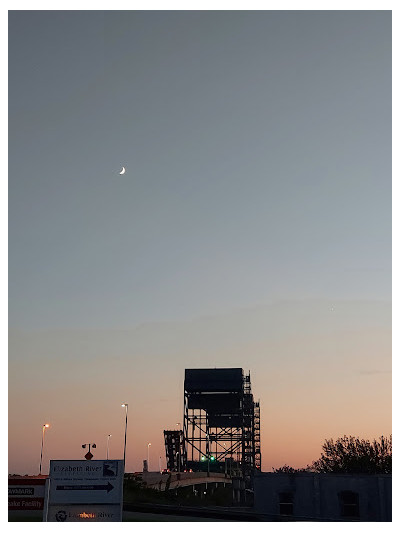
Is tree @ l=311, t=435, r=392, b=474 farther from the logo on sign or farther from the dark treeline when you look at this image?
the logo on sign

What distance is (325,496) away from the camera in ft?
212

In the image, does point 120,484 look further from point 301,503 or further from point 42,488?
point 301,503

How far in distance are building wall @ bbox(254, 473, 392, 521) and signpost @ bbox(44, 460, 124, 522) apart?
40.7 m

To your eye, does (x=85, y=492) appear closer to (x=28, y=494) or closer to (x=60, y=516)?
(x=60, y=516)

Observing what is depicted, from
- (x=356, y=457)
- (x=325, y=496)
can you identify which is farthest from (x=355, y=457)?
(x=325, y=496)

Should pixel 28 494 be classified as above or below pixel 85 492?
below

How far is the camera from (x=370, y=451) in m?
132

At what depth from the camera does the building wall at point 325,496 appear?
6347 cm

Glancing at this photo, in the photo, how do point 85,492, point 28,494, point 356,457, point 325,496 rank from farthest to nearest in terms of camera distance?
point 356,457
point 325,496
point 28,494
point 85,492

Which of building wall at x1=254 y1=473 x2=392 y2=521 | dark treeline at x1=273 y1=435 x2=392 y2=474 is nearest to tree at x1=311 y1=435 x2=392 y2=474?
dark treeline at x1=273 y1=435 x2=392 y2=474

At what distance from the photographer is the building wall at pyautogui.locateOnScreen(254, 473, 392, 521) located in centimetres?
6347

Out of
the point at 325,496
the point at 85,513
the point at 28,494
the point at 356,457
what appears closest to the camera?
the point at 85,513

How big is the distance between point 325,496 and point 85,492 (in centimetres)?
4478

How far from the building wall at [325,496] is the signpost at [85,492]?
4072 cm
